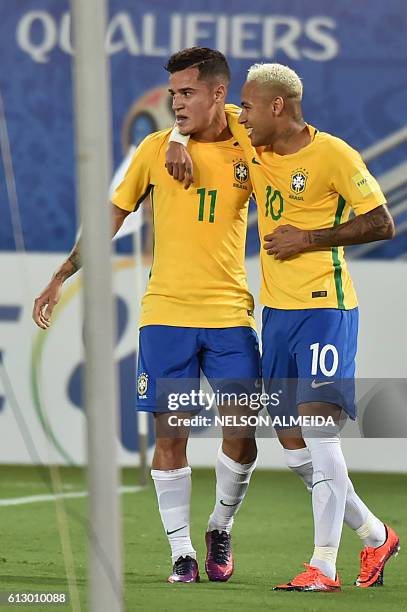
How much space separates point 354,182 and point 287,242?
286 millimetres

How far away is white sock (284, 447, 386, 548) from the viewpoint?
5125 millimetres

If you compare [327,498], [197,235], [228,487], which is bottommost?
[228,487]

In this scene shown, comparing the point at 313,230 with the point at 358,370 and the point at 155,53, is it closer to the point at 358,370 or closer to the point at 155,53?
the point at 358,370

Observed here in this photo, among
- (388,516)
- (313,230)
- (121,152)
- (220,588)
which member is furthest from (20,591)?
(121,152)

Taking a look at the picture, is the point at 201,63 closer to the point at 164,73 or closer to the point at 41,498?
the point at 41,498

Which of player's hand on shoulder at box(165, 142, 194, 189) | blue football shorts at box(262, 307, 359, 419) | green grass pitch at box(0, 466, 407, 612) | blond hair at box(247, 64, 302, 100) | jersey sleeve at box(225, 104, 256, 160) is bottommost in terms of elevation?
green grass pitch at box(0, 466, 407, 612)

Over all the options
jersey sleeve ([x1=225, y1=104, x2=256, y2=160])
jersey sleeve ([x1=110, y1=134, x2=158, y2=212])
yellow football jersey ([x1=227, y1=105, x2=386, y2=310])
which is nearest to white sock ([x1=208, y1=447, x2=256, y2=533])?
yellow football jersey ([x1=227, y1=105, x2=386, y2=310])

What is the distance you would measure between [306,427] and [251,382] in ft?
1.03

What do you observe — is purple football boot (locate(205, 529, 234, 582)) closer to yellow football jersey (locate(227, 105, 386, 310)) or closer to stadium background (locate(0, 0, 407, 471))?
yellow football jersey (locate(227, 105, 386, 310))

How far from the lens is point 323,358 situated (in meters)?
4.91

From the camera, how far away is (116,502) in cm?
320

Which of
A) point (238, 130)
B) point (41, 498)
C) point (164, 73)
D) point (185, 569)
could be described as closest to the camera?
point (185, 569)

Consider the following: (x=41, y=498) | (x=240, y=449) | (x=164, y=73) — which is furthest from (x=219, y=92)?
(x=164, y=73)

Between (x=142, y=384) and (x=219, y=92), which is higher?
(x=219, y=92)
